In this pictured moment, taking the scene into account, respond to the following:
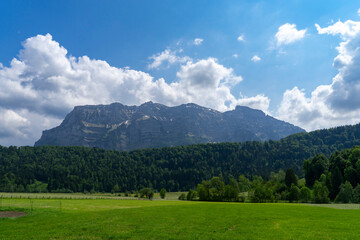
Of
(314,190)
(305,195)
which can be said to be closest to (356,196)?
(314,190)

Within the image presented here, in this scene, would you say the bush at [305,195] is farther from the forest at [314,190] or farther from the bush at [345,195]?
the bush at [345,195]

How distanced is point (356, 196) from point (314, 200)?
16.4 meters

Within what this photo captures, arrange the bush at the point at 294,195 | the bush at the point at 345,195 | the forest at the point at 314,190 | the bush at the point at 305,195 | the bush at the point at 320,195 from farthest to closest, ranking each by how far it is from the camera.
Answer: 1. the bush at the point at 294,195
2. the bush at the point at 305,195
3. the bush at the point at 320,195
4. the forest at the point at 314,190
5. the bush at the point at 345,195

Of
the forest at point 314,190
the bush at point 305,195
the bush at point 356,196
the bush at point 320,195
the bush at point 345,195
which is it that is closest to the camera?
the bush at point 356,196

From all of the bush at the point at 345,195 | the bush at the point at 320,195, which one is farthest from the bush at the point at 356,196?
the bush at the point at 320,195

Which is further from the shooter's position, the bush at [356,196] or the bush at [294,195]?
the bush at [294,195]

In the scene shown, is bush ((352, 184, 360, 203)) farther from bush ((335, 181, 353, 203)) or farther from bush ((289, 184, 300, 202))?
bush ((289, 184, 300, 202))

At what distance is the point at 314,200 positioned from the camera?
371 ft

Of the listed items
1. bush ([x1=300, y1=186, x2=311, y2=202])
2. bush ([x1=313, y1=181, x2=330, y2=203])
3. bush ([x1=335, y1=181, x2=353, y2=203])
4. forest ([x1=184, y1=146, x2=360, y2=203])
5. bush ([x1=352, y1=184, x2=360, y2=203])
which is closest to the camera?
bush ([x1=352, y1=184, x2=360, y2=203])

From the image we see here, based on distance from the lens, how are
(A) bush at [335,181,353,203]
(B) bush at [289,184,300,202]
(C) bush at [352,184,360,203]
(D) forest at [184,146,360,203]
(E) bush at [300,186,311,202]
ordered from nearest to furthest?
1. (C) bush at [352,184,360,203]
2. (A) bush at [335,181,353,203]
3. (D) forest at [184,146,360,203]
4. (E) bush at [300,186,311,202]
5. (B) bush at [289,184,300,202]

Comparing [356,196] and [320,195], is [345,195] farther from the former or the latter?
[320,195]

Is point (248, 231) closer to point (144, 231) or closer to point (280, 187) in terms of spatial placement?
point (144, 231)

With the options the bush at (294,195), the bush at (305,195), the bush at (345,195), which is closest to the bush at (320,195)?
the bush at (345,195)

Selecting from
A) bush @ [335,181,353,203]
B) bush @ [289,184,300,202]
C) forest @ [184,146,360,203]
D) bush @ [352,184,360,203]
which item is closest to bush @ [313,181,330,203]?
forest @ [184,146,360,203]
